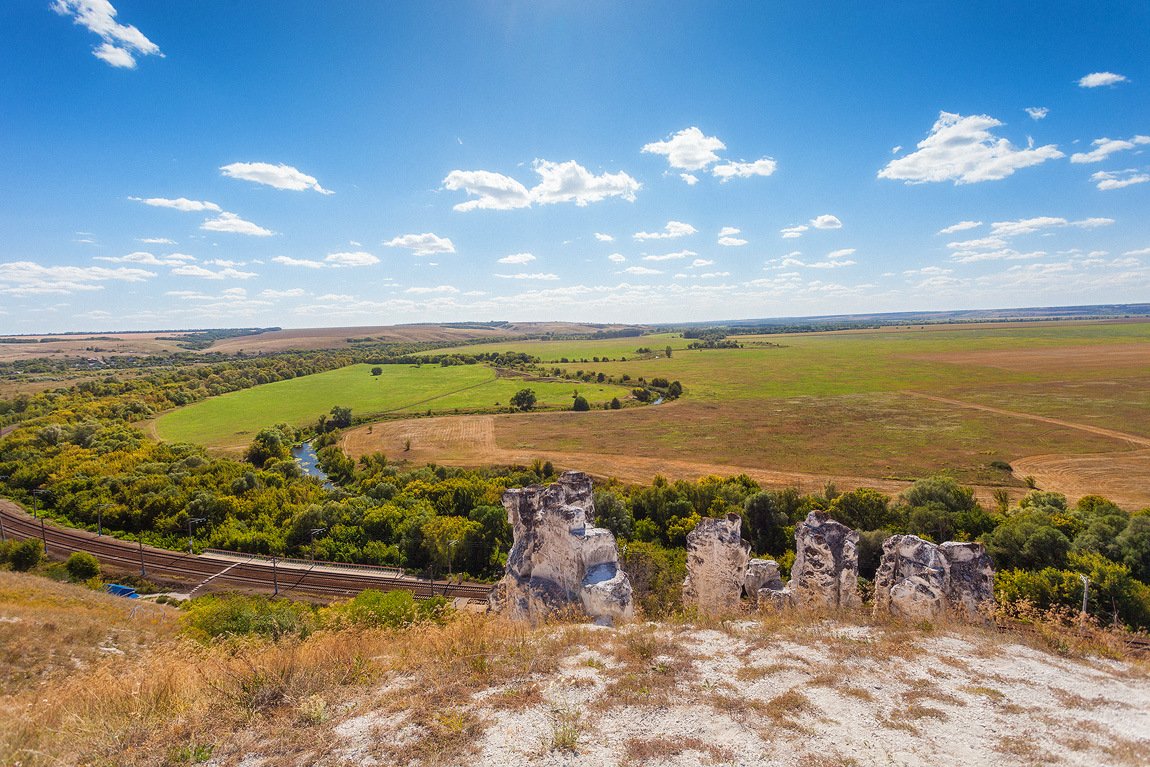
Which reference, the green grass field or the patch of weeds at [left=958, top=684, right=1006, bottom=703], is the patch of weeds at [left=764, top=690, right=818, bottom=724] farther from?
the green grass field

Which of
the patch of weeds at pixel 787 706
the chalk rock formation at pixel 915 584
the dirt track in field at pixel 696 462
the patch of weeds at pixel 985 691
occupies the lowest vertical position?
the dirt track in field at pixel 696 462

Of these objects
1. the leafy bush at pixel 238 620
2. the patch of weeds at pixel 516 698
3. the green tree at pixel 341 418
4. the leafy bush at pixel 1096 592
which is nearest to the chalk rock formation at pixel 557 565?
the patch of weeds at pixel 516 698

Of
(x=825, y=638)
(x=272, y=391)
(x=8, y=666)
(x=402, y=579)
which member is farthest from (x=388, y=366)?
(x=825, y=638)

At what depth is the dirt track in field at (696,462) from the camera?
1829 inches

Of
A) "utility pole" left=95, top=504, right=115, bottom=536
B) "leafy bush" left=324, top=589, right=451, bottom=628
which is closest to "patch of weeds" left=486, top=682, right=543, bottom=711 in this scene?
"leafy bush" left=324, top=589, right=451, bottom=628

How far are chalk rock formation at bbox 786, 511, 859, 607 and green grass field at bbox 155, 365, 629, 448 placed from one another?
88.3 metres

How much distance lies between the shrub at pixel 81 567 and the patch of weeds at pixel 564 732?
44.9 meters

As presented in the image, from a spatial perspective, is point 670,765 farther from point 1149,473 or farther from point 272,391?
point 272,391

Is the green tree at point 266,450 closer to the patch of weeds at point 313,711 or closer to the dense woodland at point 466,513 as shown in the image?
the dense woodland at point 466,513

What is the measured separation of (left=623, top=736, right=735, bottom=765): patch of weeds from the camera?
22.6 ft

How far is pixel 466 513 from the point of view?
48.4m

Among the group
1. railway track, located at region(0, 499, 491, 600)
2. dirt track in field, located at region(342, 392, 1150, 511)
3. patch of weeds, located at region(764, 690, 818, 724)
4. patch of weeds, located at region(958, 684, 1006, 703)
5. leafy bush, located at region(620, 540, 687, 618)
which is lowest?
railway track, located at region(0, 499, 491, 600)

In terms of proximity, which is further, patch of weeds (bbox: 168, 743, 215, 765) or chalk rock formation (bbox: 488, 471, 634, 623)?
chalk rock formation (bbox: 488, 471, 634, 623)

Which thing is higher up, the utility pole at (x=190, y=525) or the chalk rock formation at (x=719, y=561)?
the chalk rock formation at (x=719, y=561)
